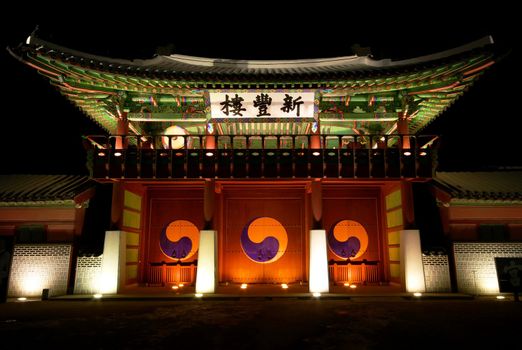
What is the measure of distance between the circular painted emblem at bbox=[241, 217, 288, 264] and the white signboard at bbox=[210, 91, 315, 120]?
16.8 feet

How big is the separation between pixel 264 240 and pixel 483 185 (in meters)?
9.78

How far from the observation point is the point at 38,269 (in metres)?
13.9

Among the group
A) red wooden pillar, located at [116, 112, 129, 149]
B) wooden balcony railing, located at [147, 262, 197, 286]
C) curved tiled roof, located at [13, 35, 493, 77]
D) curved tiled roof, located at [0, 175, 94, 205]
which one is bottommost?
wooden balcony railing, located at [147, 262, 197, 286]

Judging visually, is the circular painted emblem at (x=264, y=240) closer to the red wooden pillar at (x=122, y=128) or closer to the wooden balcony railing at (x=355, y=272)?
the wooden balcony railing at (x=355, y=272)

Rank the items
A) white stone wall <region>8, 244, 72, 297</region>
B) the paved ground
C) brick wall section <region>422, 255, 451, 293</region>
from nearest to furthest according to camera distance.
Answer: the paved ground < brick wall section <region>422, 255, 451, 293</region> < white stone wall <region>8, 244, 72, 297</region>

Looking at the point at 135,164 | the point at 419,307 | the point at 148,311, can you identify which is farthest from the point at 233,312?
the point at 135,164

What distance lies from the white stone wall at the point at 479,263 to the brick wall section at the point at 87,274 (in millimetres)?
13217

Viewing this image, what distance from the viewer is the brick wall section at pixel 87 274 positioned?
13.3m

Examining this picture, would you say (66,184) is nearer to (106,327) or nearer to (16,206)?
(16,206)

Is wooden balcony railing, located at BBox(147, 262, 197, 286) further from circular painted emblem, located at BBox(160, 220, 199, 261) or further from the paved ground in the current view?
the paved ground

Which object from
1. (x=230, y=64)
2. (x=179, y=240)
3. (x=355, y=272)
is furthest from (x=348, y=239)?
(x=230, y=64)

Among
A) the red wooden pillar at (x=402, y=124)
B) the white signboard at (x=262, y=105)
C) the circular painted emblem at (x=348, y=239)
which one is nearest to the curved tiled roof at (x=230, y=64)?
the white signboard at (x=262, y=105)

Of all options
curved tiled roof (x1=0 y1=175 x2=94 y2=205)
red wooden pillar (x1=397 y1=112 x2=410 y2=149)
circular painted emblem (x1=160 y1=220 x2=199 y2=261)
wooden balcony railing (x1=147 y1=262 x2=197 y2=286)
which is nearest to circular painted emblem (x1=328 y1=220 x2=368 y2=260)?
red wooden pillar (x1=397 y1=112 x2=410 y2=149)

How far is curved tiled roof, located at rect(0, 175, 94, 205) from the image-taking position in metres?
14.3
